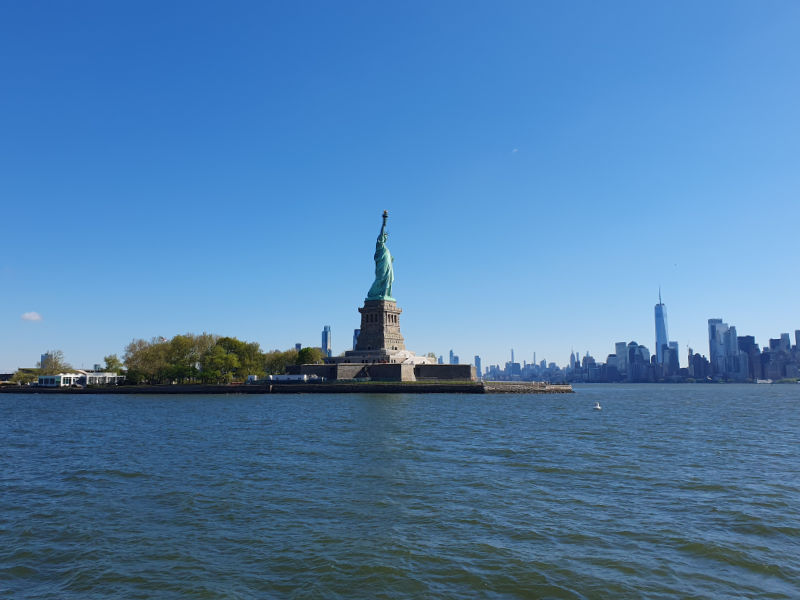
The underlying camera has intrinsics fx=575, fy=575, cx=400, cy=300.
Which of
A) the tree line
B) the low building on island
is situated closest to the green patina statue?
the tree line

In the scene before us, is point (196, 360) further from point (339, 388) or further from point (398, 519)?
point (398, 519)

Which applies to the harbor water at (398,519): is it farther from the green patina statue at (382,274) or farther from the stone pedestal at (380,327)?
the green patina statue at (382,274)

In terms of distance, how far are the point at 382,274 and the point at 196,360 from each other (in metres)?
45.1

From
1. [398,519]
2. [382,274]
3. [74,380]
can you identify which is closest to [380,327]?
[382,274]

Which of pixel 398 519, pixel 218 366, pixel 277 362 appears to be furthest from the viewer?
pixel 277 362

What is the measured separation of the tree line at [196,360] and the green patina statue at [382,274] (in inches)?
834

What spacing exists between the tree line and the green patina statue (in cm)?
2119

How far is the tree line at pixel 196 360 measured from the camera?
4739 inches

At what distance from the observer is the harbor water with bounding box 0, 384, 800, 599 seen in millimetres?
14094

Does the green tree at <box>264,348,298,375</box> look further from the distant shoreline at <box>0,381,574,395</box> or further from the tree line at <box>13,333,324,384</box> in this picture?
the distant shoreline at <box>0,381,574,395</box>

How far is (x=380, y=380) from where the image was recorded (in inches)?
4220

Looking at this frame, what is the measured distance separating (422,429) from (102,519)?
2877cm

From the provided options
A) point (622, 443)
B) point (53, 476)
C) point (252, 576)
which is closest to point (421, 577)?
point (252, 576)

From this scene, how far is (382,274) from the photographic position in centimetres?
12506
